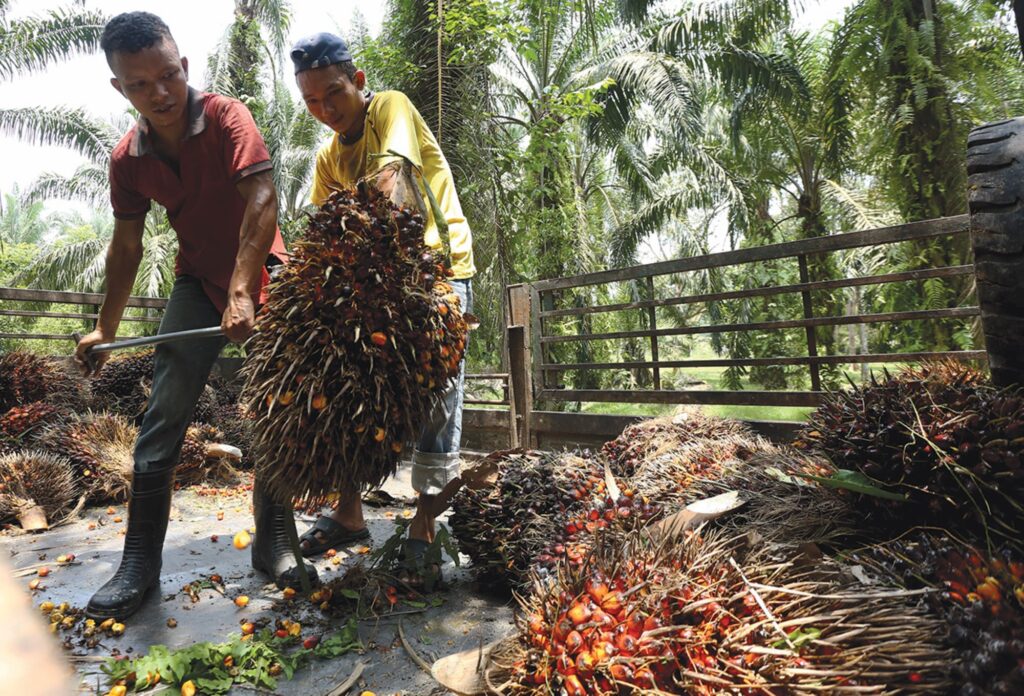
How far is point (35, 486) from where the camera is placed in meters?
3.80

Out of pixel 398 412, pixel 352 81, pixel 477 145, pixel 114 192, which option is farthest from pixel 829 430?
pixel 477 145

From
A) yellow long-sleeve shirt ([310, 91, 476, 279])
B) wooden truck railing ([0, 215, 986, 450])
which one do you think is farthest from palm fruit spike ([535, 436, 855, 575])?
yellow long-sleeve shirt ([310, 91, 476, 279])

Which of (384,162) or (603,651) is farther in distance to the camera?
(384,162)

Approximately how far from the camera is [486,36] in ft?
28.8

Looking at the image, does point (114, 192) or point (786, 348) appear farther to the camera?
point (786, 348)

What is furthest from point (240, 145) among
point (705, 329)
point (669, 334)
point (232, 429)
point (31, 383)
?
→ point (31, 383)

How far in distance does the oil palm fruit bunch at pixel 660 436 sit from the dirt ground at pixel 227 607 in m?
0.88

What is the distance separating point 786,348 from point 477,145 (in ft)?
25.6

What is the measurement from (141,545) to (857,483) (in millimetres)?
2626

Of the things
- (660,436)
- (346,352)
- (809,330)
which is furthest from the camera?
(809,330)

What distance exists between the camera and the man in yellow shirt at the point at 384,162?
2.39 m

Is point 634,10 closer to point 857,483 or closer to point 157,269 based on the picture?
point 857,483

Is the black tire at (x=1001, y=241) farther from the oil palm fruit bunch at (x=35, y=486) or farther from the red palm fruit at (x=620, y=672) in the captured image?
the oil palm fruit bunch at (x=35, y=486)

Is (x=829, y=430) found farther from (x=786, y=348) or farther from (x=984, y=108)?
(x=786, y=348)
